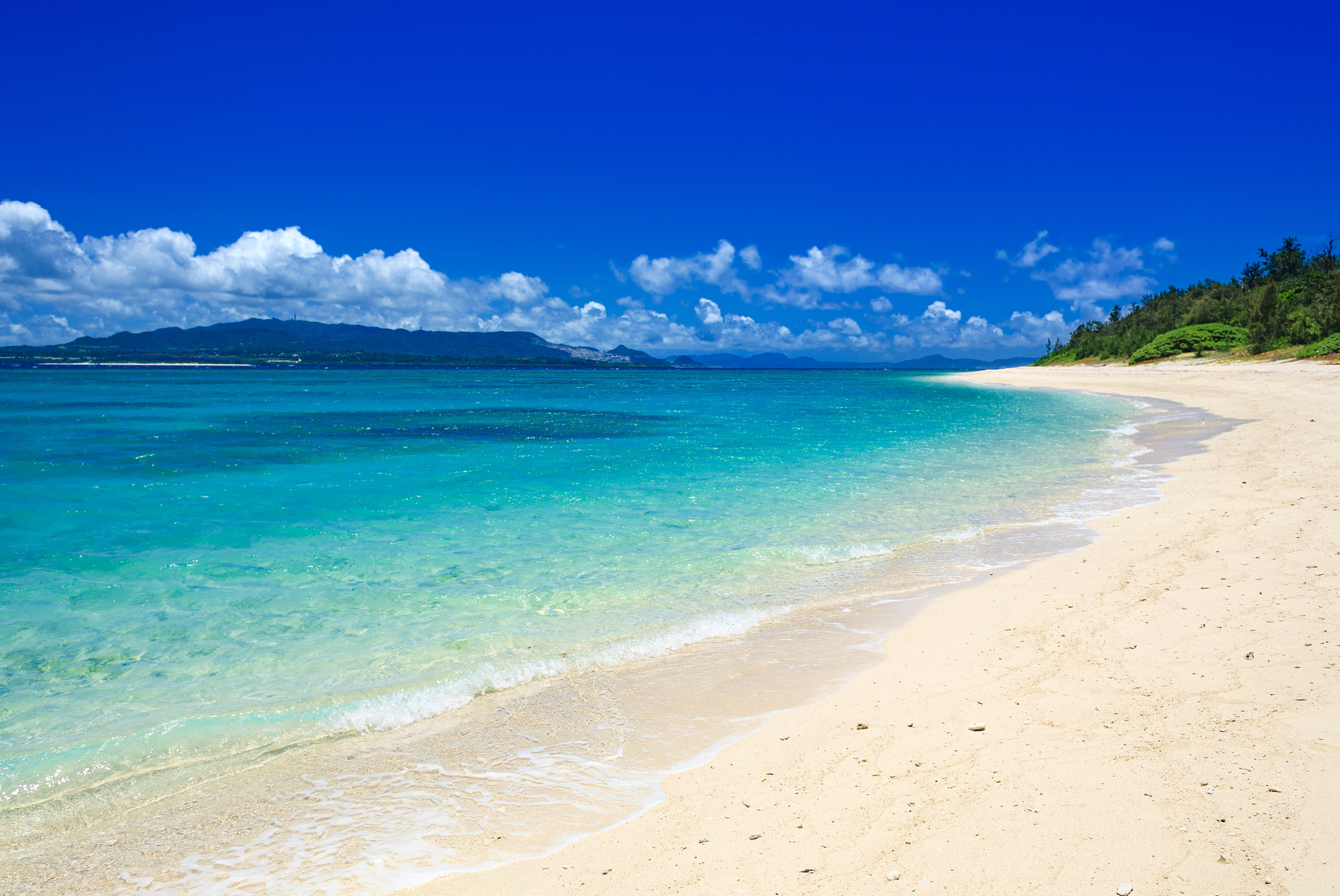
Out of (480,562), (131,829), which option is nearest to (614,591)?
(480,562)

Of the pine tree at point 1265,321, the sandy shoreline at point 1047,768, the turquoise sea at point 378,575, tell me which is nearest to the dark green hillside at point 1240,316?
the pine tree at point 1265,321

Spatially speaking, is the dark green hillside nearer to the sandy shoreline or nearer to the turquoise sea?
the turquoise sea

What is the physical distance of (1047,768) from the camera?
3738 mm

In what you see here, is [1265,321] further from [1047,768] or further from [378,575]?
[378,575]

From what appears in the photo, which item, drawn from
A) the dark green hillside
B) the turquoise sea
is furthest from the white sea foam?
the dark green hillside

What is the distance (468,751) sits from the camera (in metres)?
4.70

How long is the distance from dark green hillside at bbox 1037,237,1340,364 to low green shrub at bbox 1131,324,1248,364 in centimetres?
7

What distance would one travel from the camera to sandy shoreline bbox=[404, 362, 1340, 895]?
3006 millimetres

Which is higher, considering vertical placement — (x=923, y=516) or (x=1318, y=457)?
(x=1318, y=457)

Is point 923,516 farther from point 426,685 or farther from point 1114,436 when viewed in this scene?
point 1114,436

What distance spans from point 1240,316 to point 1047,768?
2924 inches

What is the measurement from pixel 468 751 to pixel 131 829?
1910 mm

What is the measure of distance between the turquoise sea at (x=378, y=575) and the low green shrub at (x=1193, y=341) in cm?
4683

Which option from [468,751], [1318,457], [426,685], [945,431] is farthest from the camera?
[945,431]
